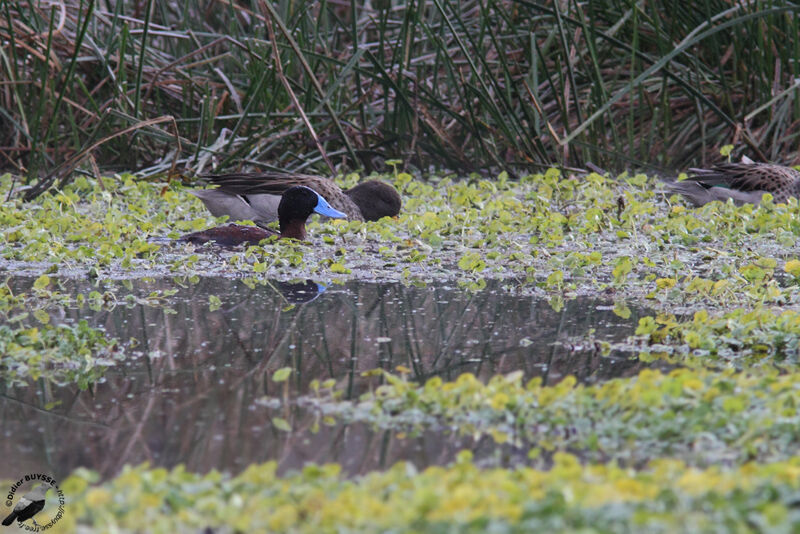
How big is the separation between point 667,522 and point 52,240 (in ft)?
14.9

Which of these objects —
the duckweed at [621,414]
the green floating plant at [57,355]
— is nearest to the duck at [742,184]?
the duckweed at [621,414]

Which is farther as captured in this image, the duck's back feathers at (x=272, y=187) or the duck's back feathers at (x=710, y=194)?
the duck's back feathers at (x=710, y=194)

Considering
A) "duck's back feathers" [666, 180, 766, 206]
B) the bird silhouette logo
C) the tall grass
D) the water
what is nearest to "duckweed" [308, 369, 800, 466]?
the water

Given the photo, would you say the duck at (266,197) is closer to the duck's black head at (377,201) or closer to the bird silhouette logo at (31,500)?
the duck's black head at (377,201)

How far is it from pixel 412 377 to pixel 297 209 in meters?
3.02

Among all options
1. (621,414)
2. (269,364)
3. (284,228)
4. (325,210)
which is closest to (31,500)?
(269,364)

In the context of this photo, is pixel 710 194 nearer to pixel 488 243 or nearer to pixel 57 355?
pixel 488 243

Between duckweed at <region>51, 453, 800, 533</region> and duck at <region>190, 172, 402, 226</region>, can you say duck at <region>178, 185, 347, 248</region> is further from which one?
duckweed at <region>51, 453, 800, 533</region>

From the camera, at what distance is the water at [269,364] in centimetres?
281

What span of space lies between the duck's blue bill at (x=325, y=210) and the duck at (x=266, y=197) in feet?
1.09

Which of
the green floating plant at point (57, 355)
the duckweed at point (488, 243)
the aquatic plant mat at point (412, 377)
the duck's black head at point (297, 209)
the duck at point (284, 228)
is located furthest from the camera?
the duck's black head at point (297, 209)

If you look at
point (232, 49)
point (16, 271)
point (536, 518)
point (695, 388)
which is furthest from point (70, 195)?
point (536, 518)

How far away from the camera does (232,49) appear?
9.26m

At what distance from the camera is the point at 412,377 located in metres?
3.51
